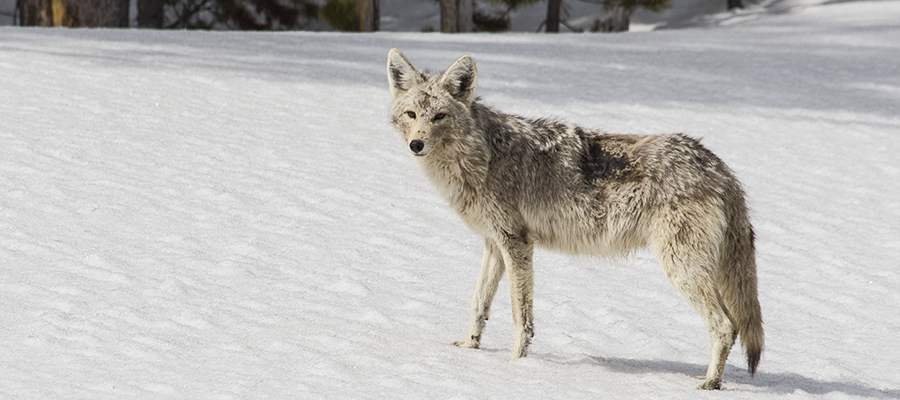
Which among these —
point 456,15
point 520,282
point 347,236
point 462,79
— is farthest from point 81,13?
point 520,282

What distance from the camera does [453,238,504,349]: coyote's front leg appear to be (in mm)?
5094

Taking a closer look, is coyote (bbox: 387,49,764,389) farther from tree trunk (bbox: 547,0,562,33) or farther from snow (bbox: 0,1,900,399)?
tree trunk (bbox: 547,0,562,33)

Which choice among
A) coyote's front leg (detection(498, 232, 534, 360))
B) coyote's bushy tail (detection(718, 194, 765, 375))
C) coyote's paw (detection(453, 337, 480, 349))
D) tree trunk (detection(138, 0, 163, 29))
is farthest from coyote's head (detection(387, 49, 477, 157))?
tree trunk (detection(138, 0, 163, 29))

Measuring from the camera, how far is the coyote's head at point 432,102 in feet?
15.3

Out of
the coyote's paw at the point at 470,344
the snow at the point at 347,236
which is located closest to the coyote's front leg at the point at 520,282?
the snow at the point at 347,236

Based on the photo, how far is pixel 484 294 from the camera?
5117 millimetres

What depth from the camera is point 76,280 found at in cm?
542

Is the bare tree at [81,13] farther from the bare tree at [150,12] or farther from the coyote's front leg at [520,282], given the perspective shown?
the coyote's front leg at [520,282]

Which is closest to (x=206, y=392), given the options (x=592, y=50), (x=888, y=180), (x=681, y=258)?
(x=681, y=258)

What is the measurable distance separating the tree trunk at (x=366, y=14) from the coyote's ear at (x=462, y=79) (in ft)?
49.2

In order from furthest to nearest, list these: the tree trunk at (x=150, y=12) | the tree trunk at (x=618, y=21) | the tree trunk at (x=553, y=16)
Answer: the tree trunk at (x=618, y=21) < the tree trunk at (x=553, y=16) < the tree trunk at (x=150, y=12)

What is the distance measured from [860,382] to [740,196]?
1.38 metres

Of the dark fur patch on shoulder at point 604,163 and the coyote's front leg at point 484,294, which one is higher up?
the dark fur patch on shoulder at point 604,163

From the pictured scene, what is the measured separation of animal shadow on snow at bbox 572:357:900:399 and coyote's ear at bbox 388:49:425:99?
2.07 m
